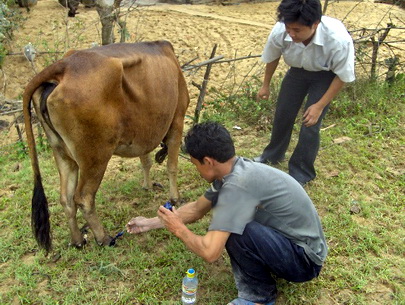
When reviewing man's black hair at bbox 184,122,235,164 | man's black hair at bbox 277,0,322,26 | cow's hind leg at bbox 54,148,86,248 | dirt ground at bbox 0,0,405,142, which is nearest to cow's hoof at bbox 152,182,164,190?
cow's hind leg at bbox 54,148,86,248

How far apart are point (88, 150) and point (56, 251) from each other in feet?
3.07

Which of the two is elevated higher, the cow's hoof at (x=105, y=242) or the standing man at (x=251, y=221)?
the standing man at (x=251, y=221)

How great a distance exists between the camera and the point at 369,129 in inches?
202

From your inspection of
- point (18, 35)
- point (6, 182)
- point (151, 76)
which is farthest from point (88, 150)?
point (18, 35)

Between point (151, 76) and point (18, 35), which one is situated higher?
point (151, 76)

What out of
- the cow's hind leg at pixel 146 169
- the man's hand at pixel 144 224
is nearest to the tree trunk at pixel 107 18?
→ the cow's hind leg at pixel 146 169

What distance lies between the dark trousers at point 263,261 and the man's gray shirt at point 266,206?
0.06 m

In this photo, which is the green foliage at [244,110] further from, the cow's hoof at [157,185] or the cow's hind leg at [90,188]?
the cow's hind leg at [90,188]

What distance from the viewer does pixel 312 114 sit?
3.66 meters

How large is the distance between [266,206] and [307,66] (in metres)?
1.66

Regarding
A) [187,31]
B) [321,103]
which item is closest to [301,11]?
[321,103]

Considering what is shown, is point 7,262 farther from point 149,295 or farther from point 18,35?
point 18,35

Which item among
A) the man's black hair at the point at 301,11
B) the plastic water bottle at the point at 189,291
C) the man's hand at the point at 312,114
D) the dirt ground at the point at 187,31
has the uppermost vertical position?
the man's black hair at the point at 301,11

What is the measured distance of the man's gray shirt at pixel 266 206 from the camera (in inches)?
91.4
